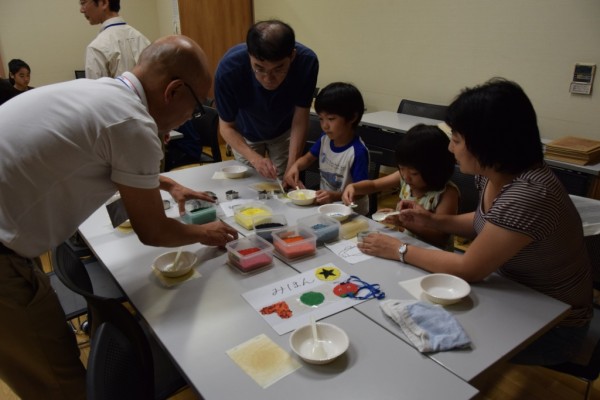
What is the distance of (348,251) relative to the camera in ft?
4.99

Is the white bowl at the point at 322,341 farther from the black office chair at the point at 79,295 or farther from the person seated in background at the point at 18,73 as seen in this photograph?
the person seated in background at the point at 18,73

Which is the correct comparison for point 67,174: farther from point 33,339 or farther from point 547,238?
point 547,238

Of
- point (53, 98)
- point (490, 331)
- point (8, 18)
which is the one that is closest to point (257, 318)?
point (490, 331)

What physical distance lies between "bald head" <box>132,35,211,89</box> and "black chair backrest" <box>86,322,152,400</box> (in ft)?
2.38

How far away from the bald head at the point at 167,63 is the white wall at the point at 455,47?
3012mm

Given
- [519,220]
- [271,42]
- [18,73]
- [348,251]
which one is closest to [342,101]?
[271,42]

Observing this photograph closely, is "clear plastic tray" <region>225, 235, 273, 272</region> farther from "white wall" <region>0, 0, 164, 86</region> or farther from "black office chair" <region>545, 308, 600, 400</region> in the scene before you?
"white wall" <region>0, 0, 164, 86</region>

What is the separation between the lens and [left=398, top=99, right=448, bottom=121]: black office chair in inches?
145

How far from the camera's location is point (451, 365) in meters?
0.98

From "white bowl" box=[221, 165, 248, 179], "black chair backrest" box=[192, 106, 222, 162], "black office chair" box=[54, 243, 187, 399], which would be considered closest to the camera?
"black office chair" box=[54, 243, 187, 399]

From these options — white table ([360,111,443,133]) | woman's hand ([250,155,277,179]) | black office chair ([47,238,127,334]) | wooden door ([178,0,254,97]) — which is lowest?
black office chair ([47,238,127,334])

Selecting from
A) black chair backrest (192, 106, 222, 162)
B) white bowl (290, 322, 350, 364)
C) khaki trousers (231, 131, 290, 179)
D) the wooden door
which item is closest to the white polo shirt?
white bowl (290, 322, 350, 364)

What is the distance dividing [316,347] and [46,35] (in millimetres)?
6392

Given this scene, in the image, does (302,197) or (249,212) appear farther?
(302,197)
